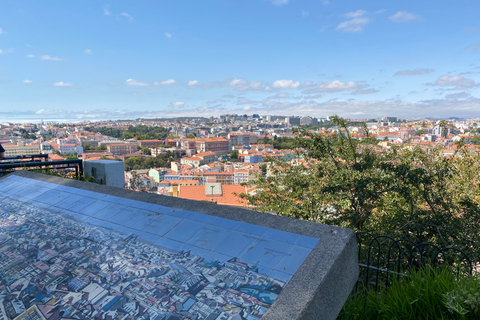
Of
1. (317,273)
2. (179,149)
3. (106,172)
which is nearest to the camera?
(317,273)

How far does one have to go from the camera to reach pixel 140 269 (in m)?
1.62

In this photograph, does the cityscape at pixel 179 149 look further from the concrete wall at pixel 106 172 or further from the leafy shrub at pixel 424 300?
the leafy shrub at pixel 424 300

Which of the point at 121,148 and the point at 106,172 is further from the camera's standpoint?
the point at 121,148

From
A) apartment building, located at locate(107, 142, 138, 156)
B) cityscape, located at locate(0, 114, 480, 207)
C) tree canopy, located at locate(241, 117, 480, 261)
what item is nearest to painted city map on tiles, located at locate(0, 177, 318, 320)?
tree canopy, located at locate(241, 117, 480, 261)

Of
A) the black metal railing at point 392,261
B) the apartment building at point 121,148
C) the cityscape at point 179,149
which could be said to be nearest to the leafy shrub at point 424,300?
the black metal railing at point 392,261

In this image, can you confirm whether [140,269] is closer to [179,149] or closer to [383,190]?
[383,190]

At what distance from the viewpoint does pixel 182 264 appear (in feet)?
5.42

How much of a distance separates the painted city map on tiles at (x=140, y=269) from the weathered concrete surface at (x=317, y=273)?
0.06m

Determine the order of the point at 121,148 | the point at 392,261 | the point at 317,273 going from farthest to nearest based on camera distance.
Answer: the point at 121,148 < the point at 392,261 < the point at 317,273

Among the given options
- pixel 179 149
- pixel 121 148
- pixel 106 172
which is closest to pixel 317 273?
pixel 106 172

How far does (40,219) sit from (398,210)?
169 inches

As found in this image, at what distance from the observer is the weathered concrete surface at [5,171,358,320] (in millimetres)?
1373

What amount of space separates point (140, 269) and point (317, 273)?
37.4 inches

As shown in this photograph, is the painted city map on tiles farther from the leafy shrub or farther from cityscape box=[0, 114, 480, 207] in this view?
cityscape box=[0, 114, 480, 207]
